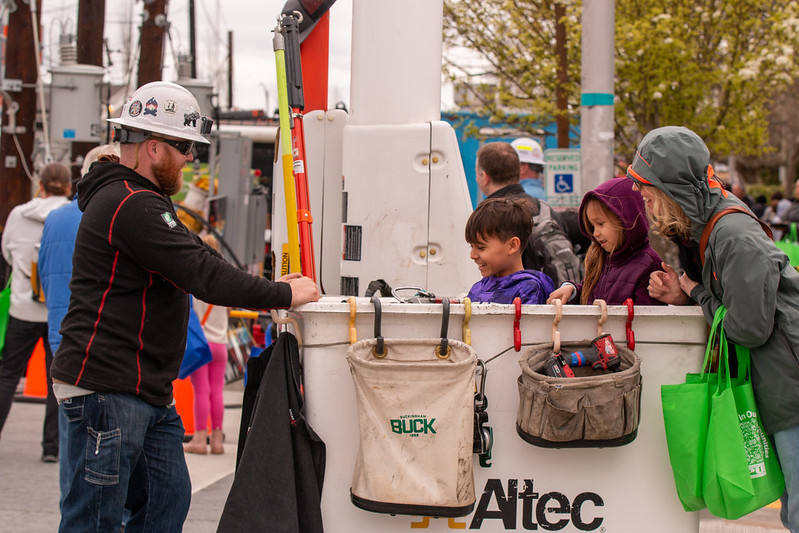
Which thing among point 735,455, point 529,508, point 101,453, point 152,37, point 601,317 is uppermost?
point 152,37

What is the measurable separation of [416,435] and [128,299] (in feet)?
3.78

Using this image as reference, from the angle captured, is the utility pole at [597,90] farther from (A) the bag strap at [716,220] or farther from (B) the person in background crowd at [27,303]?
(A) the bag strap at [716,220]

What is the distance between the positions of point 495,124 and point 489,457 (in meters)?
12.2

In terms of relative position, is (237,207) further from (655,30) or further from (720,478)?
(720,478)

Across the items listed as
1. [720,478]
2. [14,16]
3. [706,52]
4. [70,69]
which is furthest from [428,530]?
[706,52]

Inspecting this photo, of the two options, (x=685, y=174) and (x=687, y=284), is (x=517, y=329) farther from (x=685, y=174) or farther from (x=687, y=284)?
(x=685, y=174)

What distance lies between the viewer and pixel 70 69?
10156 mm

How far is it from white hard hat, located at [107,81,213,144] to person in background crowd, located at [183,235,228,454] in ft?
12.5

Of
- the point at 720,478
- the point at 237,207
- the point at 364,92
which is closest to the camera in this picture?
the point at 720,478

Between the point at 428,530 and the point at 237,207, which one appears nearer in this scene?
the point at 428,530

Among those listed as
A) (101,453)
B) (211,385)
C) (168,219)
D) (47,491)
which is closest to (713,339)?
(168,219)

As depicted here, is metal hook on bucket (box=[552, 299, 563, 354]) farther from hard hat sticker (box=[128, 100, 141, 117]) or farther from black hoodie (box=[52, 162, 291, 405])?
hard hat sticker (box=[128, 100, 141, 117])

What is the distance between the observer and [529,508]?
10.2 feet

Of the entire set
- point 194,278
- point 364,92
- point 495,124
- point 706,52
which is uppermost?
point 706,52
